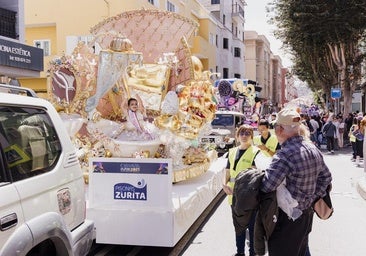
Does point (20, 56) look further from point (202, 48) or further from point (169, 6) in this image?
point (202, 48)

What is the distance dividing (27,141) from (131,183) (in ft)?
8.33

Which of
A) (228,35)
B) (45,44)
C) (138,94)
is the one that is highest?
(228,35)

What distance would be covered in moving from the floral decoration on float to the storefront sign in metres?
8.15

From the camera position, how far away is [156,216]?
18.1ft

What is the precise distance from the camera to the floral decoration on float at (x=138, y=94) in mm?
8242

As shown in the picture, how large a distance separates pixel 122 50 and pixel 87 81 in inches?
43.9

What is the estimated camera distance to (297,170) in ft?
11.6

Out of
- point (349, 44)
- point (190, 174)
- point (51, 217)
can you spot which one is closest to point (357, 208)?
point (190, 174)

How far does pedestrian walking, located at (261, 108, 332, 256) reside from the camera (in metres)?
3.52

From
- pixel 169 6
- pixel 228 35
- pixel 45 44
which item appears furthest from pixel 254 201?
pixel 228 35

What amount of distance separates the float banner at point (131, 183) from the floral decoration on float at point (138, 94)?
207cm

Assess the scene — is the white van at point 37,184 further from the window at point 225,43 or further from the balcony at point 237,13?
the balcony at point 237,13

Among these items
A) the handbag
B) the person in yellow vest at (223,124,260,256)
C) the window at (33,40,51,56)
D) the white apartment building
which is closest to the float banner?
the person in yellow vest at (223,124,260,256)

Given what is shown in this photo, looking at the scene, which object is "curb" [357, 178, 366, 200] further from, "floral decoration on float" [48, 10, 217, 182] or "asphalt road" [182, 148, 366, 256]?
"floral decoration on float" [48, 10, 217, 182]
